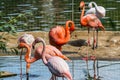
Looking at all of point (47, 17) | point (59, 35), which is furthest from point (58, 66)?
point (47, 17)

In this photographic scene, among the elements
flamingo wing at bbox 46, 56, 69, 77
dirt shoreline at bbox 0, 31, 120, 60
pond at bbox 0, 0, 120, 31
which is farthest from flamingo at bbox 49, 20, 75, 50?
pond at bbox 0, 0, 120, 31

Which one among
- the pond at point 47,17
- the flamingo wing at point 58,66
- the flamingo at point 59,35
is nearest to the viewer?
the flamingo wing at point 58,66

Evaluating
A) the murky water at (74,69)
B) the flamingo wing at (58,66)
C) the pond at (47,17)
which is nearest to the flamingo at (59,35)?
the murky water at (74,69)

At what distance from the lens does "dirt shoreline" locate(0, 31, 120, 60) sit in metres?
9.63

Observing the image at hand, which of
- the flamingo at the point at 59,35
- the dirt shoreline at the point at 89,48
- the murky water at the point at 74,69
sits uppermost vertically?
the flamingo at the point at 59,35

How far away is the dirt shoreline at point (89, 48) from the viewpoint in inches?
379

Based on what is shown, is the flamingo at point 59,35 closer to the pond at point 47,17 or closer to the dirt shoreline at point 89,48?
the dirt shoreline at point 89,48

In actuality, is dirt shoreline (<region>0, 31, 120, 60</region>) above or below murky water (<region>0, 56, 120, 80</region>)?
below

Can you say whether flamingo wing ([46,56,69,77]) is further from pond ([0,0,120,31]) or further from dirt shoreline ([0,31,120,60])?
pond ([0,0,120,31])

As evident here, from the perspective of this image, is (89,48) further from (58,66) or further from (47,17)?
(47,17)

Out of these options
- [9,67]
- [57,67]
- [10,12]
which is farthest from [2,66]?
[10,12]

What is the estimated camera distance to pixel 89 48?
32.9 ft

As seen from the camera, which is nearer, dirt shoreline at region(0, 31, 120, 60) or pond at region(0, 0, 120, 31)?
dirt shoreline at region(0, 31, 120, 60)

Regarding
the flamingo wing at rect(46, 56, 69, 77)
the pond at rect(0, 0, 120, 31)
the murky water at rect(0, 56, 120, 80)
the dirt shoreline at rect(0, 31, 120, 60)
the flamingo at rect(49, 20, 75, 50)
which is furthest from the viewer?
the pond at rect(0, 0, 120, 31)
